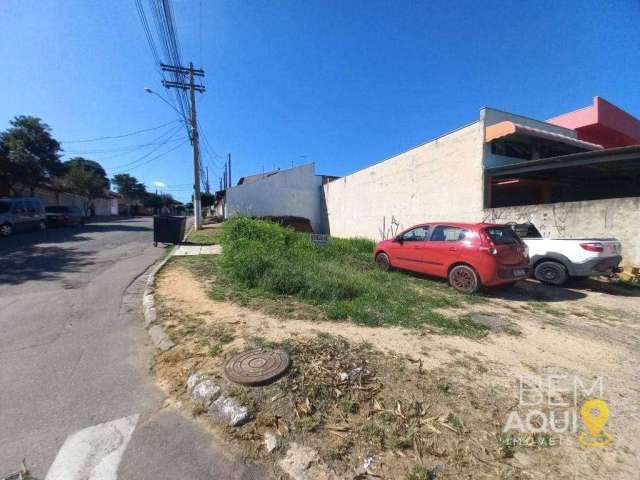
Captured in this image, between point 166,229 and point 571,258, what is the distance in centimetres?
1252

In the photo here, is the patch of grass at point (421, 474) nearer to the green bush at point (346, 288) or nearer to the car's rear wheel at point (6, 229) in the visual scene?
the green bush at point (346, 288)

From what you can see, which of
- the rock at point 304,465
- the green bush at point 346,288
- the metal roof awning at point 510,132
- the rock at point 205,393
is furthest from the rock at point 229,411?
the metal roof awning at point 510,132

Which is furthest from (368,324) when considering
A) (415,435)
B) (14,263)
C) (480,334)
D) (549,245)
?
(14,263)

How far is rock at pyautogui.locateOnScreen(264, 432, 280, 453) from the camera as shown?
1910 millimetres

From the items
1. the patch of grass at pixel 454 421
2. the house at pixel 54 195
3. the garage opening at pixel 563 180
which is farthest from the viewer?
the house at pixel 54 195

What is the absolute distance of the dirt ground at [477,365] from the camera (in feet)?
5.93

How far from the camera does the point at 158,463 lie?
1.83 m

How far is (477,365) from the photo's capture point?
2908 mm

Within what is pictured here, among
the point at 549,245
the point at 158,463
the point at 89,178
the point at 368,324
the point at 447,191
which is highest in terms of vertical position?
the point at 89,178

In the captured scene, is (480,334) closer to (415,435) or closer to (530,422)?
(530,422)

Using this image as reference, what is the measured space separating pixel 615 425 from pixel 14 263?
39.0 feet

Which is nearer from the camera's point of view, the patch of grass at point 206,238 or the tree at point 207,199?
the patch of grass at point 206,238

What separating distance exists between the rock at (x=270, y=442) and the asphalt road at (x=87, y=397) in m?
0.16

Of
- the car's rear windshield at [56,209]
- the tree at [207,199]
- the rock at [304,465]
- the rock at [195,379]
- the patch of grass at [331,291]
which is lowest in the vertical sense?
the rock at [304,465]
